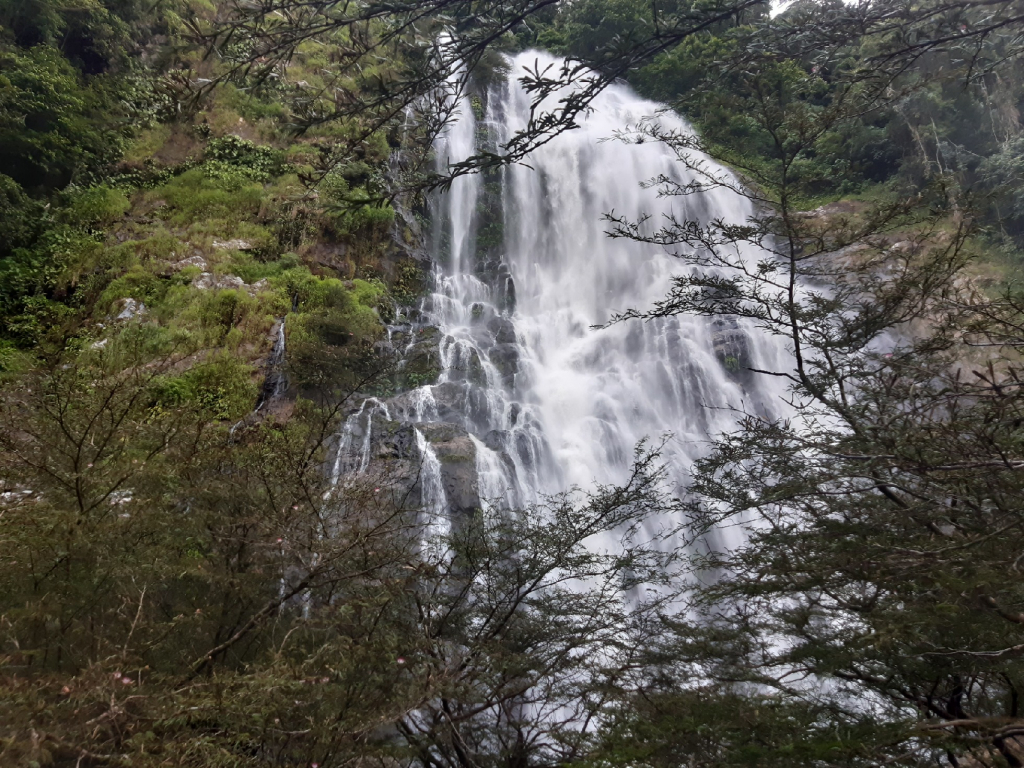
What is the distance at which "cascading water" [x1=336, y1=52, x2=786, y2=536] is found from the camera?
986 centimetres

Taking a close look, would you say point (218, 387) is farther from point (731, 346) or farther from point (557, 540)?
point (731, 346)

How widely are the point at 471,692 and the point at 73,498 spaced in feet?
8.19

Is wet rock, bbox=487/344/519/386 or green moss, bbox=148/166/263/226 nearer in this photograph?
wet rock, bbox=487/344/519/386

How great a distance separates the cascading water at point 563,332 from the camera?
9.86m

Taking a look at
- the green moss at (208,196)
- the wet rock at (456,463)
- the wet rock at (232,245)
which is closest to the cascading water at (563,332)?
the wet rock at (456,463)

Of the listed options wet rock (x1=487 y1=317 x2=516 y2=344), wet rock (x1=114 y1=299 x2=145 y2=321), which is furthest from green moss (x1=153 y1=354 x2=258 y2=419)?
wet rock (x1=487 y1=317 x2=516 y2=344)

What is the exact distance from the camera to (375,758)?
2820mm

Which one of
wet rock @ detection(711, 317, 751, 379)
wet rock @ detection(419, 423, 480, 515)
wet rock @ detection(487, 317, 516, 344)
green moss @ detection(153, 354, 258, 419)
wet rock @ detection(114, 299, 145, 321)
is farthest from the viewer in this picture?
wet rock @ detection(487, 317, 516, 344)

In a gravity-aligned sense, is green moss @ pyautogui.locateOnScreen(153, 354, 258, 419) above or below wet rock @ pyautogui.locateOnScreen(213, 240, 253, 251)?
below

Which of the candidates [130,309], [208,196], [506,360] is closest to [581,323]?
[506,360]

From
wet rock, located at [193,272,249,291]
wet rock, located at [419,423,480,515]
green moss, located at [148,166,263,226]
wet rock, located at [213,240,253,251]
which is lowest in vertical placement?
wet rock, located at [419,423,480,515]

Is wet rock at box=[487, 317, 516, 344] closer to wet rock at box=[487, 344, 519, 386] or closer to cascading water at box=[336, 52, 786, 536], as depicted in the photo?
cascading water at box=[336, 52, 786, 536]

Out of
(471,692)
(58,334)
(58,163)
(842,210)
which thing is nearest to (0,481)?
(58,334)

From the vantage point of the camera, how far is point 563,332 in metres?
14.1
